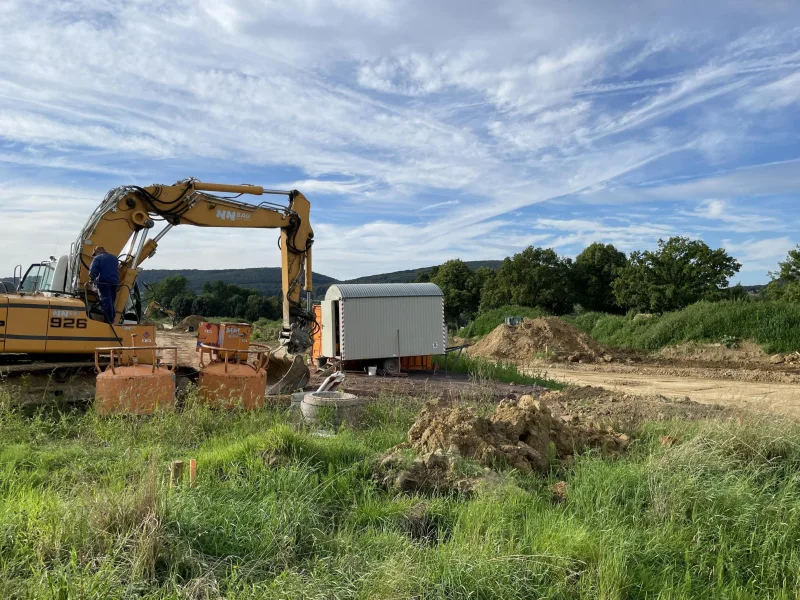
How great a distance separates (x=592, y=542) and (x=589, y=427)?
383 centimetres

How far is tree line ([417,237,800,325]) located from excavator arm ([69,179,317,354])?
111 ft

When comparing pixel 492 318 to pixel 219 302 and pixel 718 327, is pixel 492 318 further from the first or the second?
pixel 219 302

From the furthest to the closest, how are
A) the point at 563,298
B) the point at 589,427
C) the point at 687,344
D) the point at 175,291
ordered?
the point at 175,291 < the point at 563,298 < the point at 687,344 < the point at 589,427

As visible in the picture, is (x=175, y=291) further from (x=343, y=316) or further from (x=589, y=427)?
(x=589, y=427)

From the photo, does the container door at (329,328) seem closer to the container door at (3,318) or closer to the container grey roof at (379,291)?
the container grey roof at (379,291)

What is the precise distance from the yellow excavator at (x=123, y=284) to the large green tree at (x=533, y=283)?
136 ft

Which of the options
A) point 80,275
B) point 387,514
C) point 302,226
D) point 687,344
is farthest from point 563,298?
point 387,514

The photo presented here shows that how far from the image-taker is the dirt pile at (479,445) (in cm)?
623

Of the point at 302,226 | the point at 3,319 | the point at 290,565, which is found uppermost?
the point at 302,226

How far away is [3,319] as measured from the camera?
33.8 ft

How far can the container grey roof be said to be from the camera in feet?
60.3

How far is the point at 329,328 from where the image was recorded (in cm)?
1886

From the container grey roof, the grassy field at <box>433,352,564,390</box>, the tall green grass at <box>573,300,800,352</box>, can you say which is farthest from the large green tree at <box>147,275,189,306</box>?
the container grey roof

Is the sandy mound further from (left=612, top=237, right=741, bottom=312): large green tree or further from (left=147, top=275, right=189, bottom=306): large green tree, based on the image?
(left=612, top=237, right=741, bottom=312): large green tree
